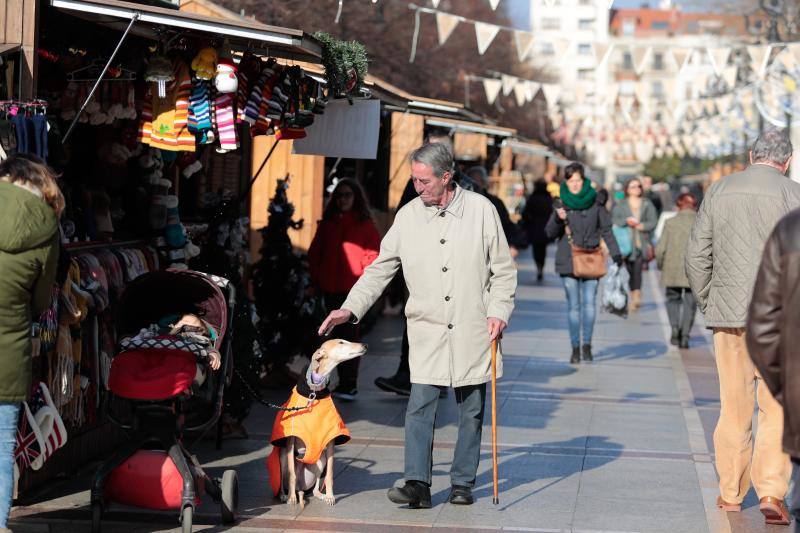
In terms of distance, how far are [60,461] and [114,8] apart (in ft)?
8.68

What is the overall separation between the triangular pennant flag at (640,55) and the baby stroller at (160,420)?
1465 cm

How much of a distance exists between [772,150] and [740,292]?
0.81 metres

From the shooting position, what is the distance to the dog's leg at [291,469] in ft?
24.7

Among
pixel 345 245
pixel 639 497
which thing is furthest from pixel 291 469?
pixel 345 245

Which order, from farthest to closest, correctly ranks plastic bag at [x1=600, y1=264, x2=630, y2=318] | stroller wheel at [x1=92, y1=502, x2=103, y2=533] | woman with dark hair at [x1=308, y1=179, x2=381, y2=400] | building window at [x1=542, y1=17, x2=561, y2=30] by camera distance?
building window at [x1=542, y1=17, x2=561, y2=30]
plastic bag at [x1=600, y1=264, x2=630, y2=318]
woman with dark hair at [x1=308, y1=179, x2=381, y2=400]
stroller wheel at [x1=92, y1=502, x2=103, y2=533]

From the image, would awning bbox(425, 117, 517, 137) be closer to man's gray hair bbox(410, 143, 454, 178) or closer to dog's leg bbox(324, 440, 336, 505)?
man's gray hair bbox(410, 143, 454, 178)

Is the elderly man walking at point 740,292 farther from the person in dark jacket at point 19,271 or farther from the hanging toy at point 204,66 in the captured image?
the person in dark jacket at point 19,271

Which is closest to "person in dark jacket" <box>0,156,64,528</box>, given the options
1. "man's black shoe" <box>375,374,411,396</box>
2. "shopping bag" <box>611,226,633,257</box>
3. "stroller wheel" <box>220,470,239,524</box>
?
"stroller wheel" <box>220,470,239,524</box>

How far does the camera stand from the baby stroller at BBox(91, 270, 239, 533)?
685 cm

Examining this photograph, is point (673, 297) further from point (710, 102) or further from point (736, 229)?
point (710, 102)

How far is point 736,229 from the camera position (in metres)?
7.62

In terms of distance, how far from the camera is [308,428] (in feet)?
24.6

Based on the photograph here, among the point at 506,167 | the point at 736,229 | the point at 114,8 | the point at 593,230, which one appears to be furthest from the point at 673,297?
the point at 506,167

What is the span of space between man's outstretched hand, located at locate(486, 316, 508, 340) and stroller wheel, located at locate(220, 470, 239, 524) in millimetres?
1583
